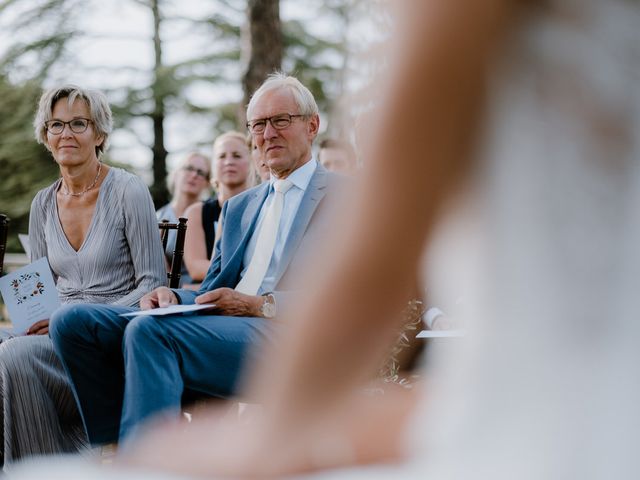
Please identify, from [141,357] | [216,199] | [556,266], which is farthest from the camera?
[216,199]

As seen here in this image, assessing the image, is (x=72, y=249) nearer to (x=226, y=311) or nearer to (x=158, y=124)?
(x=226, y=311)

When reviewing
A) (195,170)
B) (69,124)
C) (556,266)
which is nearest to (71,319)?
(69,124)

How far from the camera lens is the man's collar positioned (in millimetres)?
3764

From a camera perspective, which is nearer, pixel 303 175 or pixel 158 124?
pixel 303 175

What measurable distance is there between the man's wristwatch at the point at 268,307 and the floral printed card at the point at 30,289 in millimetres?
999

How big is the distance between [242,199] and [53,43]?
14823mm

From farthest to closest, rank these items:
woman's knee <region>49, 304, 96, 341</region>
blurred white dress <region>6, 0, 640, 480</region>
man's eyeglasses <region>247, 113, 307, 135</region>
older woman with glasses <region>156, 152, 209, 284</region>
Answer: older woman with glasses <region>156, 152, 209, 284</region> < man's eyeglasses <region>247, 113, 307, 135</region> < woman's knee <region>49, 304, 96, 341</region> < blurred white dress <region>6, 0, 640, 480</region>

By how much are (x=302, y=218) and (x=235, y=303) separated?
485 mm

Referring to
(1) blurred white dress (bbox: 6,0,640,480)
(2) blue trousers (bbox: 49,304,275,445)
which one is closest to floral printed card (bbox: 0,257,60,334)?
(2) blue trousers (bbox: 49,304,275,445)

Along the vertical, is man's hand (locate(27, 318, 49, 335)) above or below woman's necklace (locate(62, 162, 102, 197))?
below

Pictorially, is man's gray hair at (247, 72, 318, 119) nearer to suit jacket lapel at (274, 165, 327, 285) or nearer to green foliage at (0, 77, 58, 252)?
suit jacket lapel at (274, 165, 327, 285)

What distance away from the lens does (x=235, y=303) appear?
334 centimetres

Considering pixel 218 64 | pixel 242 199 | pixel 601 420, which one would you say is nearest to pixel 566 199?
pixel 601 420

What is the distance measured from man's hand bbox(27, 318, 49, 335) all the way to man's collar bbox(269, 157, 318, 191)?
1166 millimetres
